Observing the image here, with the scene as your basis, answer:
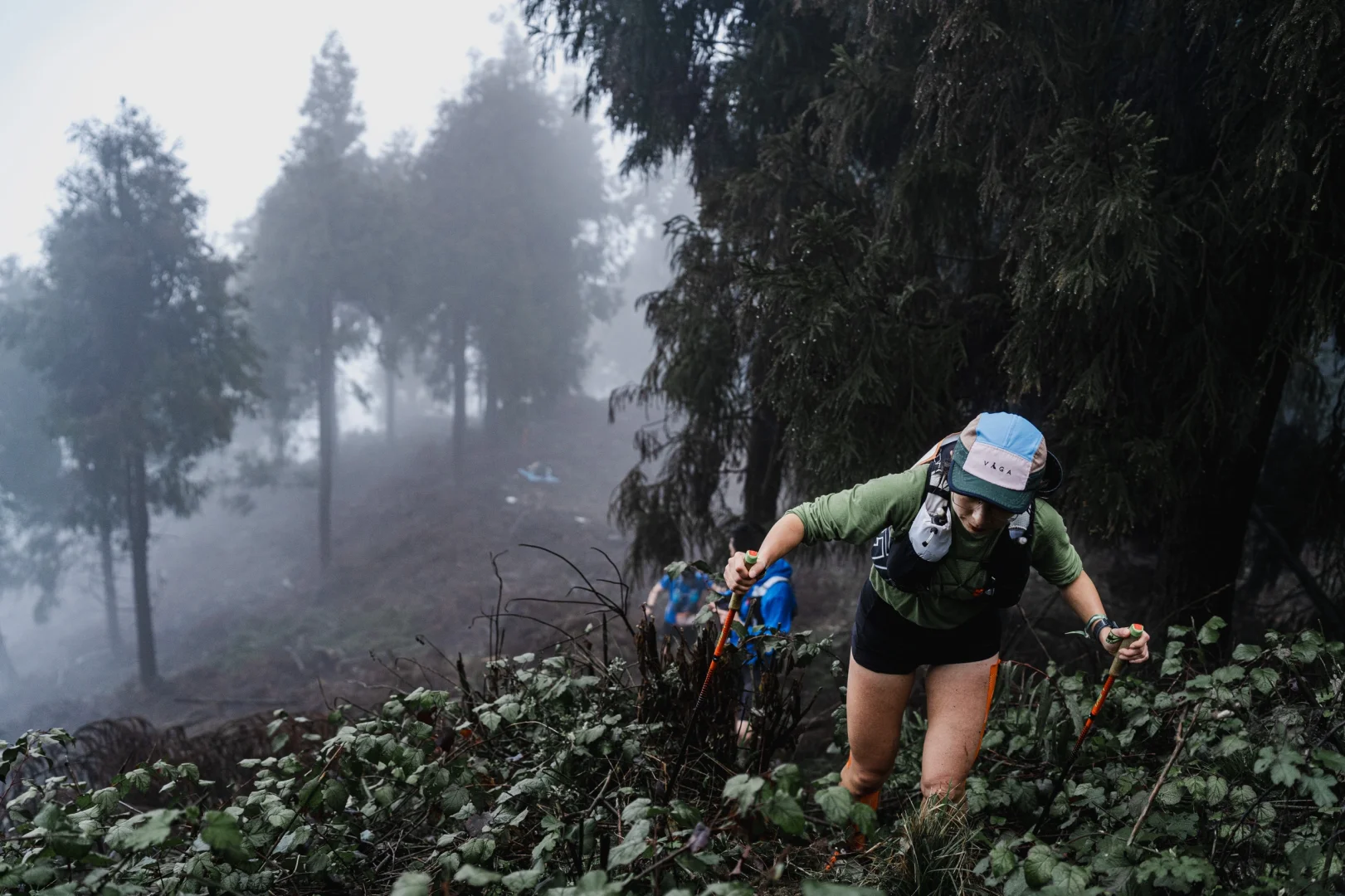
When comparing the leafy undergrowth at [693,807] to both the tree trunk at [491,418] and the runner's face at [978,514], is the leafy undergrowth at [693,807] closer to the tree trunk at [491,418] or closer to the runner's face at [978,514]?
the runner's face at [978,514]

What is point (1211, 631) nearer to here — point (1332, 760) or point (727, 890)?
point (1332, 760)

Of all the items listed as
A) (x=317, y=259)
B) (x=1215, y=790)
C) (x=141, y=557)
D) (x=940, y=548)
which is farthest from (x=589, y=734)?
(x=317, y=259)

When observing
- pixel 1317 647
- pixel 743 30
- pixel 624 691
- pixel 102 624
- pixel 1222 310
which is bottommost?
pixel 102 624

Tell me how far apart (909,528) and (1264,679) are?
1366 mm

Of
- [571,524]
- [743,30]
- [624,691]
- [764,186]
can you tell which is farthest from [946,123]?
[571,524]

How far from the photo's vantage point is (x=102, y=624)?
24203 millimetres

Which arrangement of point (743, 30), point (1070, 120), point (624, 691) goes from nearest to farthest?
point (624, 691) → point (1070, 120) → point (743, 30)

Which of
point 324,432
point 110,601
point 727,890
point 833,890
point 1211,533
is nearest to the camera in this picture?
point 833,890

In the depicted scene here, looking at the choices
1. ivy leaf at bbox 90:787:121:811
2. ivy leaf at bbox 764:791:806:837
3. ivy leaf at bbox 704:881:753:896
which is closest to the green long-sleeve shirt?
ivy leaf at bbox 764:791:806:837

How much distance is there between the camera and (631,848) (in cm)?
190

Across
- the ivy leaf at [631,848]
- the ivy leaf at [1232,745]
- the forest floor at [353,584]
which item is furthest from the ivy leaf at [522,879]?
the forest floor at [353,584]

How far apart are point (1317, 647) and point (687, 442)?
4.98 metres

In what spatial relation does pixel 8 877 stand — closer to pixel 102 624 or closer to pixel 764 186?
pixel 764 186

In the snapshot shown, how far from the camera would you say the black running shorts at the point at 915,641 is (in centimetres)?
294
